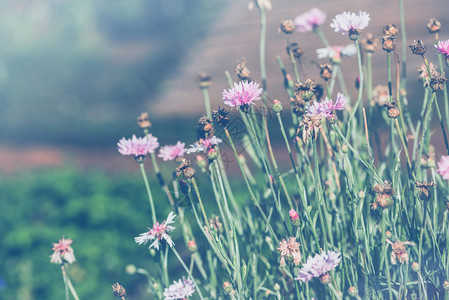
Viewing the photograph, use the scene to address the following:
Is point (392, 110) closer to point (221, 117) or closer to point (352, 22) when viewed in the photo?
point (352, 22)

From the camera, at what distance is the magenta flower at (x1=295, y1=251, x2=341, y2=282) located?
0.76 metres

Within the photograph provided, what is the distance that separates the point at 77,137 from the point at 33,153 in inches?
13.5

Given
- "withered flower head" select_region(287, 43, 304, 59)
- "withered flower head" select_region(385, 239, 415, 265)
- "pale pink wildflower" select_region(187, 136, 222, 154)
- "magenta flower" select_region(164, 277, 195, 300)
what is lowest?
"withered flower head" select_region(385, 239, 415, 265)

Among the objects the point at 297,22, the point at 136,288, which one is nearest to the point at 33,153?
the point at 136,288

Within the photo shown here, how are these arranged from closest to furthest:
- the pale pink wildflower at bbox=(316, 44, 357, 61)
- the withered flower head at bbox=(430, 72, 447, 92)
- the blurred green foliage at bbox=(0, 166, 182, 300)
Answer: the withered flower head at bbox=(430, 72, 447, 92)
the pale pink wildflower at bbox=(316, 44, 357, 61)
the blurred green foliage at bbox=(0, 166, 182, 300)

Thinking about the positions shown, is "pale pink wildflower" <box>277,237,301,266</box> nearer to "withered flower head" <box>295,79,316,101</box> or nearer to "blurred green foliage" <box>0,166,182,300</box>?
"withered flower head" <box>295,79,316,101</box>

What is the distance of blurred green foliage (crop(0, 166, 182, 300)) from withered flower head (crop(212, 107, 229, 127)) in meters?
1.09

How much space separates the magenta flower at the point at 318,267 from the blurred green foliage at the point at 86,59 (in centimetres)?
286

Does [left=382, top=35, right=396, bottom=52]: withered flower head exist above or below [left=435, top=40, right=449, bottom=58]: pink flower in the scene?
above

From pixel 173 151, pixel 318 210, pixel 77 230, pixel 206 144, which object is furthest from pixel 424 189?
pixel 77 230

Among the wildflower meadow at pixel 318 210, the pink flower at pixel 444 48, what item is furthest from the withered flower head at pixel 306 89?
the pink flower at pixel 444 48

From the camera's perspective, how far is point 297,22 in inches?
47.9

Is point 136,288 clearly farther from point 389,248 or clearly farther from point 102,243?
point 389,248

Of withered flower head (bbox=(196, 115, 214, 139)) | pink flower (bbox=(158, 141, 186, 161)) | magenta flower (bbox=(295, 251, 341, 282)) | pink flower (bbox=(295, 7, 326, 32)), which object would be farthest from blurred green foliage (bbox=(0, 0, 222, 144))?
magenta flower (bbox=(295, 251, 341, 282))
